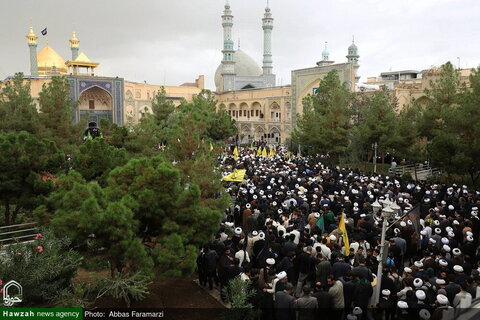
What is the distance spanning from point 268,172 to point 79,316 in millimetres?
10985

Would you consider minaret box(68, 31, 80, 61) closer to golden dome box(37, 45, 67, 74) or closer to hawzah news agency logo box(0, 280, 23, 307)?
golden dome box(37, 45, 67, 74)

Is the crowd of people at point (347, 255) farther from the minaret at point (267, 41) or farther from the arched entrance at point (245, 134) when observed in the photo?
the minaret at point (267, 41)

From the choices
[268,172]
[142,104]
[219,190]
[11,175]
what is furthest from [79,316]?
[142,104]

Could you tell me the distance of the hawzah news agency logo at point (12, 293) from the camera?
536 centimetres

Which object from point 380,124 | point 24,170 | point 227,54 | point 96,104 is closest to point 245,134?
point 227,54

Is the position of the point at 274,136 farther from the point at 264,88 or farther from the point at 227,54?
the point at 227,54

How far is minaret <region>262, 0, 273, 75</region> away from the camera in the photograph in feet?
165

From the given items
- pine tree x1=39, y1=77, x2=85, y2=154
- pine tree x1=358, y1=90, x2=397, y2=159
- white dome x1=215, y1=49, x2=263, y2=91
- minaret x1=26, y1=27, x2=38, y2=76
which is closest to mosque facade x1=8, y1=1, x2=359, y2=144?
minaret x1=26, y1=27, x2=38, y2=76

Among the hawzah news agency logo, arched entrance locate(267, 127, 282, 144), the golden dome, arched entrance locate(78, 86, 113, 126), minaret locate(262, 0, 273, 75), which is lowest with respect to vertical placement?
the hawzah news agency logo

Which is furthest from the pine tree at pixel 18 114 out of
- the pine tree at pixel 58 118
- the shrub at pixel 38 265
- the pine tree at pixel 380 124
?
the pine tree at pixel 380 124

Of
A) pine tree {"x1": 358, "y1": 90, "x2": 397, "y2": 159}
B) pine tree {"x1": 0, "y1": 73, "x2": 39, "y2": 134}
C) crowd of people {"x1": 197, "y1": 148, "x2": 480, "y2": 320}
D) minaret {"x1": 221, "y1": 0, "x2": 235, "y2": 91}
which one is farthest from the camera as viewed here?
minaret {"x1": 221, "y1": 0, "x2": 235, "y2": 91}

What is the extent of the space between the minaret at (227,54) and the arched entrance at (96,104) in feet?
50.4

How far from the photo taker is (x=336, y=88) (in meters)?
21.9

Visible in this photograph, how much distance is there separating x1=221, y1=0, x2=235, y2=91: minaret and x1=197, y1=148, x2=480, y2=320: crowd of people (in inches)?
1506
